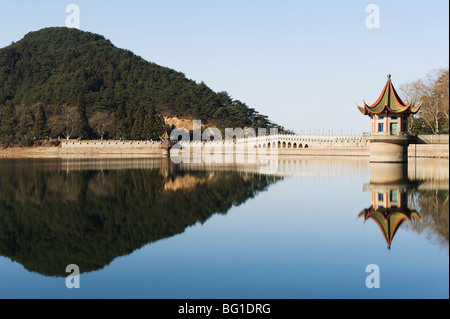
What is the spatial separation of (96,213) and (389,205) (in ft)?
36.8

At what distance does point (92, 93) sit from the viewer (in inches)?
4990

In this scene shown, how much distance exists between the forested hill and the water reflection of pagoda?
7072 cm

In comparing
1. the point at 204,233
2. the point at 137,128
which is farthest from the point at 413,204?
the point at 137,128

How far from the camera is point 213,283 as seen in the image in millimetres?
10016

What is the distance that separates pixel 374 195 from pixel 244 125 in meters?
86.5

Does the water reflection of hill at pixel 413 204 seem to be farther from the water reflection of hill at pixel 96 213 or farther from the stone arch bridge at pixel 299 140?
the stone arch bridge at pixel 299 140

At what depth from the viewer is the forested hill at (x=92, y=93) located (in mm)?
96125

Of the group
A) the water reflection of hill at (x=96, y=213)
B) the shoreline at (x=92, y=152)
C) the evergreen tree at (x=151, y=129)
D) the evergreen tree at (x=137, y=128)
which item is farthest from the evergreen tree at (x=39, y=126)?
the water reflection of hill at (x=96, y=213)

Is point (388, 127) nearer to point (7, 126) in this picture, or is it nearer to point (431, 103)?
point (431, 103)

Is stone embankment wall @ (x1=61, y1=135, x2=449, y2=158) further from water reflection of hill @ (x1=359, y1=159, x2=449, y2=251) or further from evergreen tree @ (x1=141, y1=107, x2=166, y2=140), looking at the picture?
water reflection of hill @ (x1=359, y1=159, x2=449, y2=251)

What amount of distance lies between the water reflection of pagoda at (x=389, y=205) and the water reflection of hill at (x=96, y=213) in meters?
5.70

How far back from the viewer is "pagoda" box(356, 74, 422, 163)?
4153cm

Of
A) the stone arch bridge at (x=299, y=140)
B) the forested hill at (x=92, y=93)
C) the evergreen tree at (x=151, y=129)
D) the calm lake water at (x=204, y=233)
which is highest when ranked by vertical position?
the forested hill at (x=92, y=93)

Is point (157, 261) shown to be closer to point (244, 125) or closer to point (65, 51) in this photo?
point (244, 125)
